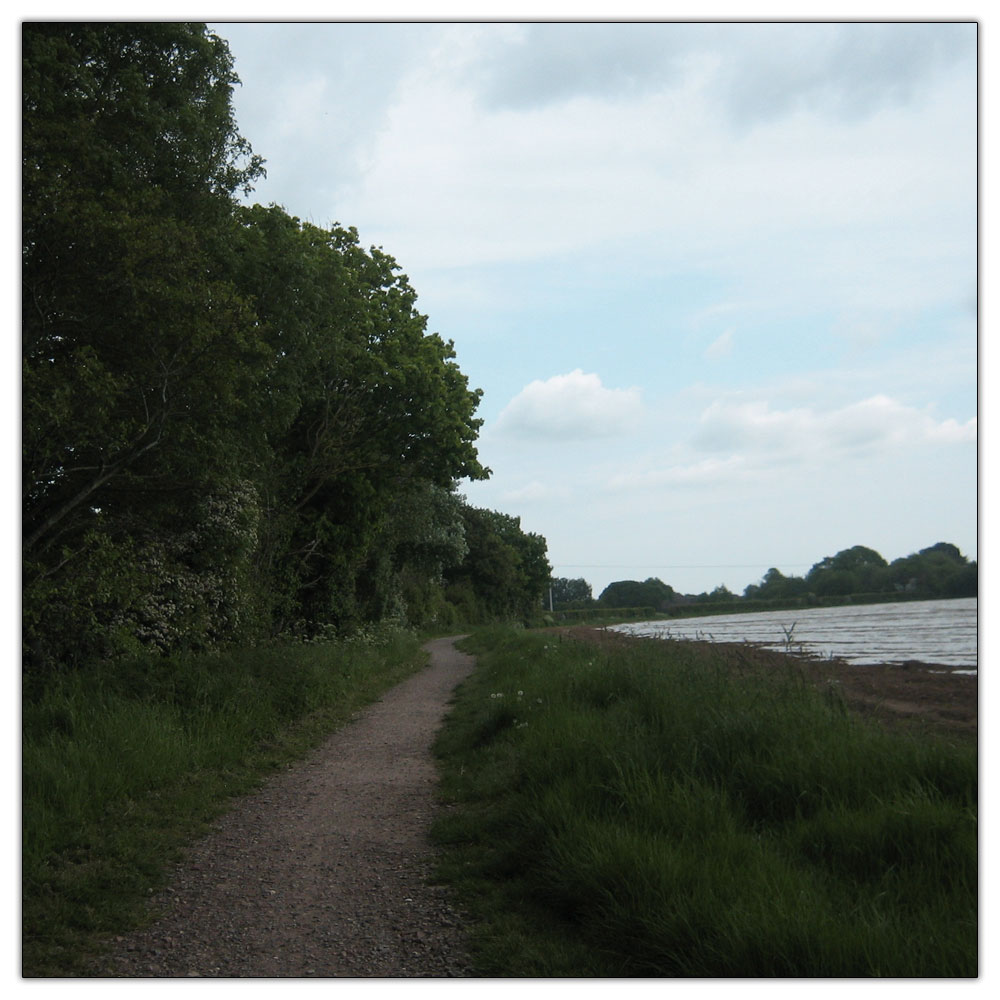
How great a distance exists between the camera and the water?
19.0ft

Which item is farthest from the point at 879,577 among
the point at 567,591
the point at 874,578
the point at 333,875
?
the point at 567,591

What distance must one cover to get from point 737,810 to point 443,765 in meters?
4.54

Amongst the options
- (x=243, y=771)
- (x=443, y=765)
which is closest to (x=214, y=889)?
(x=243, y=771)

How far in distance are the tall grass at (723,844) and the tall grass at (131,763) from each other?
2176 millimetres

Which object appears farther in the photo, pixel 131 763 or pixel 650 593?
pixel 650 593

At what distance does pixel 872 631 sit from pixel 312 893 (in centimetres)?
745

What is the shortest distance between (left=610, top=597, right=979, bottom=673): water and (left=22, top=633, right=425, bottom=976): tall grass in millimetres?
5485

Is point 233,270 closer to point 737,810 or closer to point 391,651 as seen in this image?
point 737,810

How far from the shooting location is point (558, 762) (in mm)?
6176

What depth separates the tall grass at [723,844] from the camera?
350 centimetres

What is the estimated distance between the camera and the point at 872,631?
9562 millimetres

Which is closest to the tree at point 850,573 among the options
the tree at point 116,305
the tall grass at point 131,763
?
the tall grass at point 131,763

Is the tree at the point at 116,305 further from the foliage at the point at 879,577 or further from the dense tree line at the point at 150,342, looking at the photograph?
the foliage at the point at 879,577

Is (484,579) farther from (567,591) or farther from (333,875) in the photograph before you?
(567,591)
